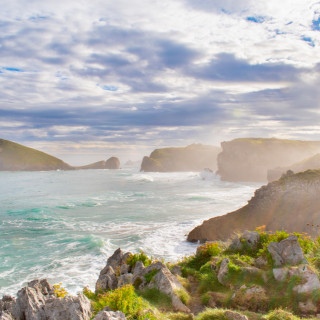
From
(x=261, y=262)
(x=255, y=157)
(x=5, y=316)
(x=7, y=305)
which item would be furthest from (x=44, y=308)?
(x=255, y=157)

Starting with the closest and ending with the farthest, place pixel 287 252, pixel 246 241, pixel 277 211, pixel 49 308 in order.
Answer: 1. pixel 49 308
2. pixel 287 252
3. pixel 246 241
4. pixel 277 211

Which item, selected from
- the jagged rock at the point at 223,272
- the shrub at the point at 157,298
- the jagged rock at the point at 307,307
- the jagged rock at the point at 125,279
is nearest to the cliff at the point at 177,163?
the jagged rock at the point at 125,279

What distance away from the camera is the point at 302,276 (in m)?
10.1

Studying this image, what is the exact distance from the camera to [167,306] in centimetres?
1012

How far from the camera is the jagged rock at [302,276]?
9683mm

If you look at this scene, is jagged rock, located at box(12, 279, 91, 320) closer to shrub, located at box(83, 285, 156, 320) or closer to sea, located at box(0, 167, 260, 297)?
shrub, located at box(83, 285, 156, 320)

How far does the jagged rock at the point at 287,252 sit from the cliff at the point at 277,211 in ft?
42.1

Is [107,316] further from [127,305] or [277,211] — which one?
[277,211]

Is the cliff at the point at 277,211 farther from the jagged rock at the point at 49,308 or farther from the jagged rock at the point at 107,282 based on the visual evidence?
the jagged rock at the point at 49,308

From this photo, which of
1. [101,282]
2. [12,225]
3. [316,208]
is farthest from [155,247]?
[12,225]

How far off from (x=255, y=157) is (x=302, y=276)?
4178 inches

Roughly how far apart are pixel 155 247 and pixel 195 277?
11.7 meters

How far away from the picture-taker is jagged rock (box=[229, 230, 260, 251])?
47.4ft

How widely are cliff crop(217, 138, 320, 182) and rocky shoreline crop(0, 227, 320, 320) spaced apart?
9536 cm
